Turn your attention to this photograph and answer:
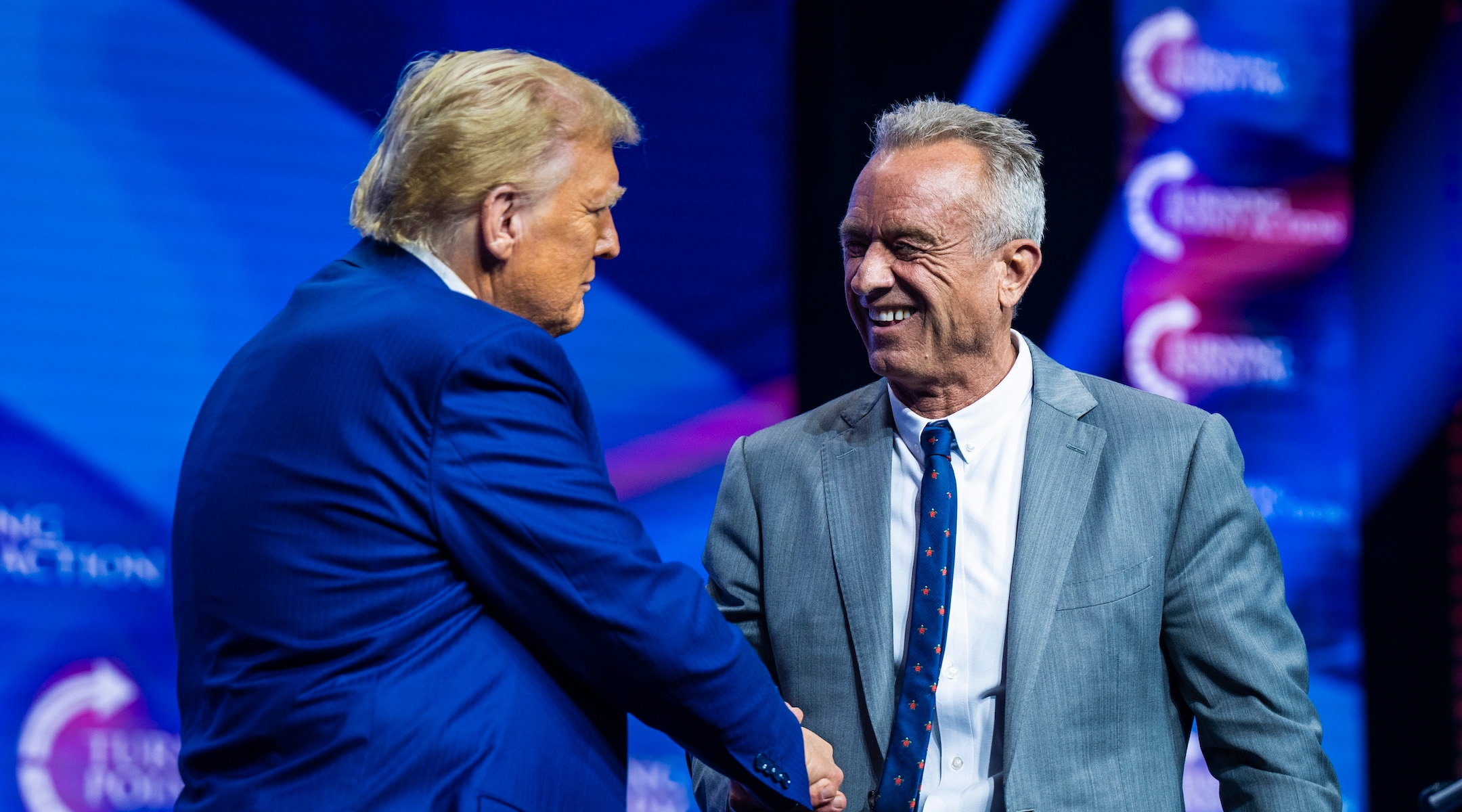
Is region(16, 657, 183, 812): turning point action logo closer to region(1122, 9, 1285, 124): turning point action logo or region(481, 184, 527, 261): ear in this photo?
region(481, 184, 527, 261): ear

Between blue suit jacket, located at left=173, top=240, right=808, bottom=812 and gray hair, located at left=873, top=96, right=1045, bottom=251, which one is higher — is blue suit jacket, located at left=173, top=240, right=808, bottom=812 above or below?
below

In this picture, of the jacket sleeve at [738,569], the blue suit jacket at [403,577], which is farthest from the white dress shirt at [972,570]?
the blue suit jacket at [403,577]

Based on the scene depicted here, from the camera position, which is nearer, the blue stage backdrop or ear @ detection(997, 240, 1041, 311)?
ear @ detection(997, 240, 1041, 311)

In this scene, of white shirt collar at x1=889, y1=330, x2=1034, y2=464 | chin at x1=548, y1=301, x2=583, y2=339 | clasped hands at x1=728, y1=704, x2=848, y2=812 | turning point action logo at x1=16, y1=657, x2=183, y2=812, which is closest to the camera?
chin at x1=548, y1=301, x2=583, y2=339

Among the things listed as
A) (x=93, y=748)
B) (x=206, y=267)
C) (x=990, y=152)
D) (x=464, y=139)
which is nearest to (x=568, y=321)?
(x=464, y=139)

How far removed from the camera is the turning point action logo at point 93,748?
A: 2.92m

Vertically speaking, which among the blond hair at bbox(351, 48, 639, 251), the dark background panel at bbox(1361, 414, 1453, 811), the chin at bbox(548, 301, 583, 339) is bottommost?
the dark background panel at bbox(1361, 414, 1453, 811)

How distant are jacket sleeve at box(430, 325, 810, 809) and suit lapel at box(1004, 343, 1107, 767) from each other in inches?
18.0

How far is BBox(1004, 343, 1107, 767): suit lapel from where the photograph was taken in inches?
72.3

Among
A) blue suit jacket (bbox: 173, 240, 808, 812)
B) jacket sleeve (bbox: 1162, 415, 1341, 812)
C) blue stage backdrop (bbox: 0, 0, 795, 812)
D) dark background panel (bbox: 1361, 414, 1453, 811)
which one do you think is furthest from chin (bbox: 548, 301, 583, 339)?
dark background panel (bbox: 1361, 414, 1453, 811)

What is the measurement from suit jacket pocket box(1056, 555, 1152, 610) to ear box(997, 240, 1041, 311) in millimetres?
472

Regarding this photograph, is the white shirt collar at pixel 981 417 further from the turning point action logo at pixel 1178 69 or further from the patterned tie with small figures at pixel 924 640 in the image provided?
the turning point action logo at pixel 1178 69

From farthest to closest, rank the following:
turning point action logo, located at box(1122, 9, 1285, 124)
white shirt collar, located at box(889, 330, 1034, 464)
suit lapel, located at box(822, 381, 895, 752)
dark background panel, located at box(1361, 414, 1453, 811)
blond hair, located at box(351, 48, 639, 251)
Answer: dark background panel, located at box(1361, 414, 1453, 811)
turning point action logo, located at box(1122, 9, 1285, 124)
white shirt collar, located at box(889, 330, 1034, 464)
suit lapel, located at box(822, 381, 895, 752)
blond hair, located at box(351, 48, 639, 251)

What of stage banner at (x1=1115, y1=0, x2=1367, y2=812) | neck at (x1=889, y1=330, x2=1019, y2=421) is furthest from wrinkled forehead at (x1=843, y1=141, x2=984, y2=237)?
stage banner at (x1=1115, y1=0, x2=1367, y2=812)
